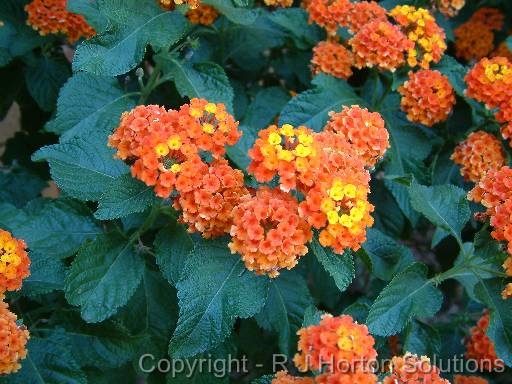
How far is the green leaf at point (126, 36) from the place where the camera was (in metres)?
1.95

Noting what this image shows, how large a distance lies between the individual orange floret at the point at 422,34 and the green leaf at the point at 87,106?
1.03m

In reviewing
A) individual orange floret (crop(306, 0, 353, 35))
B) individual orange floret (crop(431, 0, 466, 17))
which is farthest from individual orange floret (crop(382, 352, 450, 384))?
individual orange floret (crop(431, 0, 466, 17))

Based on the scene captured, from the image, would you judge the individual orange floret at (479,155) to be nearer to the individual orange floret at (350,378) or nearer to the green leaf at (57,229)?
the individual orange floret at (350,378)

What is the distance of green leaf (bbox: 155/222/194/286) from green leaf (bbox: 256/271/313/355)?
0.96ft

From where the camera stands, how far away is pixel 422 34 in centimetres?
242

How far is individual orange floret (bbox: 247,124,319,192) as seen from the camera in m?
1.61

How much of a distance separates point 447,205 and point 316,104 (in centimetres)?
61

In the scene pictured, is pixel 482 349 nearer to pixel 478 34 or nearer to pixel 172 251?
pixel 172 251

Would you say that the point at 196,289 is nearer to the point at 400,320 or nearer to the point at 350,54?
the point at 400,320

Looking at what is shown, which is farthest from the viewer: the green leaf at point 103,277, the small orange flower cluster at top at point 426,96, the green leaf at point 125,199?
the small orange flower cluster at top at point 426,96

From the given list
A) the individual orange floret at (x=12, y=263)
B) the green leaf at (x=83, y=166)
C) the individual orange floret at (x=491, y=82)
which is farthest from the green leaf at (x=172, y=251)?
the individual orange floret at (x=491, y=82)

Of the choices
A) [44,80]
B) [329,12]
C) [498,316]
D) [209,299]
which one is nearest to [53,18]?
[44,80]

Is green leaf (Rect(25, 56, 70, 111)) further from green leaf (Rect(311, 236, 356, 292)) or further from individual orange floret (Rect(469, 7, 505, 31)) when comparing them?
individual orange floret (Rect(469, 7, 505, 31))

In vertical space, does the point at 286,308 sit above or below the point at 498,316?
below
